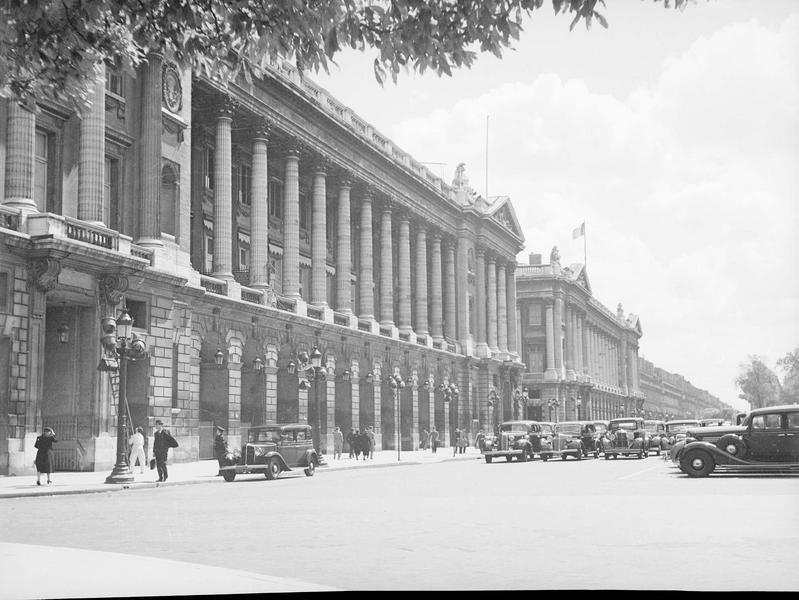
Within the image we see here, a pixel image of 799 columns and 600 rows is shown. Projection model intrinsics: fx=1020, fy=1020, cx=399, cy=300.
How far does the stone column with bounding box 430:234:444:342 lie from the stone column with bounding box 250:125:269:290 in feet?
91.3

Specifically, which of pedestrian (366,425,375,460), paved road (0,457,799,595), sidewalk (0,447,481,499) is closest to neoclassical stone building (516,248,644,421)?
pedestrian (366,425,375,460)

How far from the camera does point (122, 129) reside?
3906 centimetres

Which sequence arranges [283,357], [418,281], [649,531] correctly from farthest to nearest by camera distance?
[418,281], [283,357], [649,531]

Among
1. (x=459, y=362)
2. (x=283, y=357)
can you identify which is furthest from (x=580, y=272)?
(x=283, y=357)

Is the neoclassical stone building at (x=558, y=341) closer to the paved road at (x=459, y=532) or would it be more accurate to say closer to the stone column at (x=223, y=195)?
the stone column at (x=223, y=195)

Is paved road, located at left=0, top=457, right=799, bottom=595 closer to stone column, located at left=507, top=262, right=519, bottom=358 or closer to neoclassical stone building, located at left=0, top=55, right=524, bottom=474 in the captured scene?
neoclassical stone building, located at left=0, top=55, right=524, bottom=474

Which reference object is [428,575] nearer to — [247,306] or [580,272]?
[247,306]

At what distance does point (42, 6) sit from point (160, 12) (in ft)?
5.55

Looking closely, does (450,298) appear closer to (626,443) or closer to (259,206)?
(259,206)

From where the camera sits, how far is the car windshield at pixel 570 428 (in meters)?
51.6

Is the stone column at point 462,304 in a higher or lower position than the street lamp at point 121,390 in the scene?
higher

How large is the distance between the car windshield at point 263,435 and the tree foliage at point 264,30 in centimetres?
2237

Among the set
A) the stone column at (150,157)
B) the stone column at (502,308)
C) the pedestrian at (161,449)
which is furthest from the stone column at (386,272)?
the pedestrian at (161,449)

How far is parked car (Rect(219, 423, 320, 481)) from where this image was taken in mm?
33000
